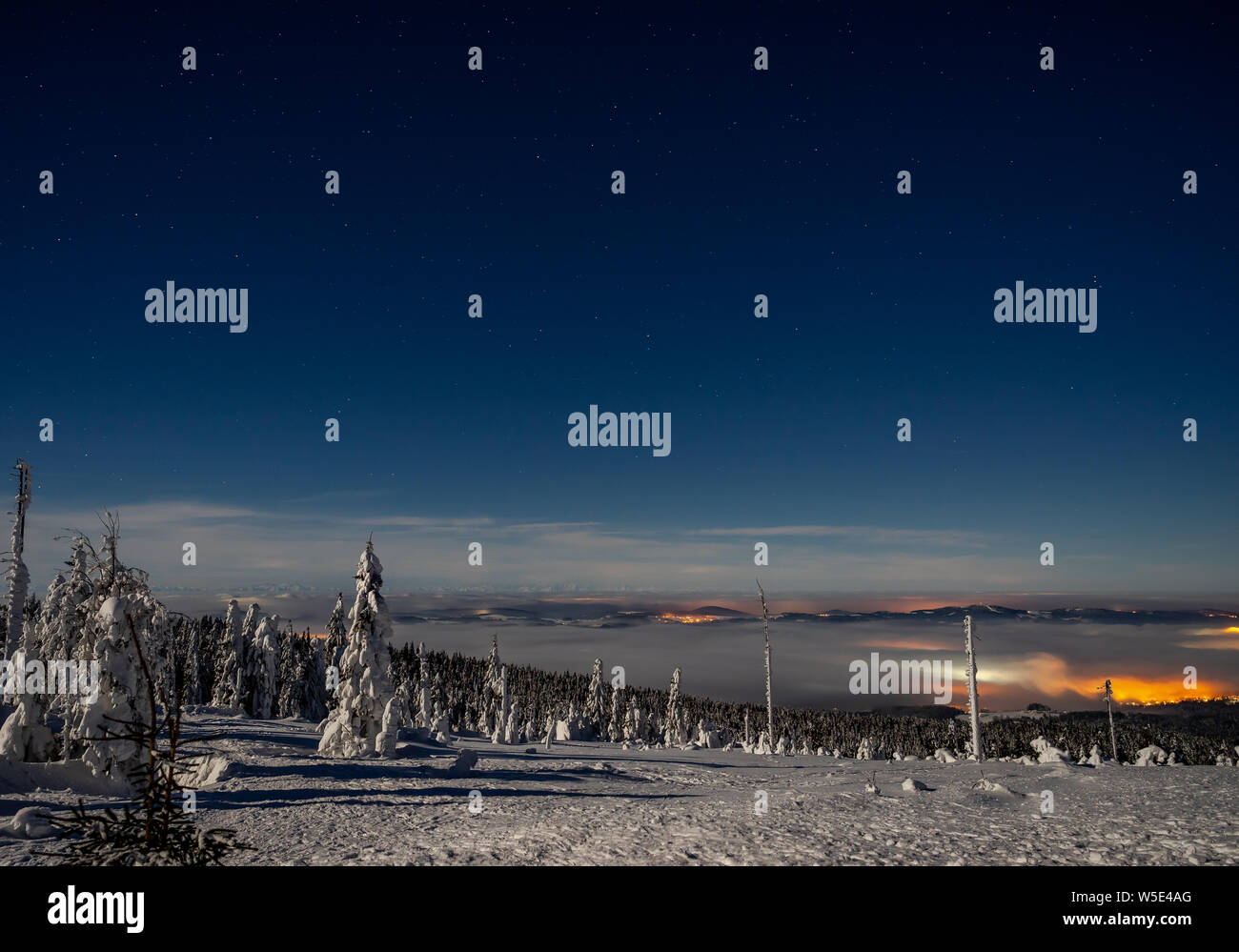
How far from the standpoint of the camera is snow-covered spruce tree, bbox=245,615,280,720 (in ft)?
224

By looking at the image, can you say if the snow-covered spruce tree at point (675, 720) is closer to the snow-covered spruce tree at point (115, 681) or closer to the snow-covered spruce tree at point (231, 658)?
the snow-covered spruce tree at point (231, 658)

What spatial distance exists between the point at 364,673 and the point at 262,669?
4438 centimetres

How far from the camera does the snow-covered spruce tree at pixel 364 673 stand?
109 feet

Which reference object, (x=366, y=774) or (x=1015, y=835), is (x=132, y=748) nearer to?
(x=366, y=774)

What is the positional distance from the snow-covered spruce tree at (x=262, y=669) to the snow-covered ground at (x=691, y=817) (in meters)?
43.3

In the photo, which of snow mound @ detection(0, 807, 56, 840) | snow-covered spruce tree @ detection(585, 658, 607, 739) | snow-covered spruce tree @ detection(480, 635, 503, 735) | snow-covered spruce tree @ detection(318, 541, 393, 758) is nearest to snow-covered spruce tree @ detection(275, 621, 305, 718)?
snow-covered spruce tree @ detection(480, 635, 503, 735)

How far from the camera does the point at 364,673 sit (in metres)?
33.8

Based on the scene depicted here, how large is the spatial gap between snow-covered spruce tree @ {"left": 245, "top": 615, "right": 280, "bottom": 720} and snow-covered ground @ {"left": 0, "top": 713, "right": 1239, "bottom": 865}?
4328 centimetres

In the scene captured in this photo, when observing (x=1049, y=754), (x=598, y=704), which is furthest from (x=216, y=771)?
(x=598, y=704)

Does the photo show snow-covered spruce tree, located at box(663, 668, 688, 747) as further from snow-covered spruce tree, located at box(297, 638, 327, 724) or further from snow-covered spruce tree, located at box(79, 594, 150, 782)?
snow-covered spruce tree, located at box(79, 594, 150, 782)

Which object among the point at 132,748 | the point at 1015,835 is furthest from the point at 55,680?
the point at 1015,835

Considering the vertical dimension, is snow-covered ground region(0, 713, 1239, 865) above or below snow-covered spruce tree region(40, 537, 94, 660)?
below

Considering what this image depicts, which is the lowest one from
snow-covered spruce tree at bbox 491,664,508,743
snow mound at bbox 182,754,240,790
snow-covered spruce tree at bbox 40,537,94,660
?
snow-covered spruce tree at bbox 491,664,508,743

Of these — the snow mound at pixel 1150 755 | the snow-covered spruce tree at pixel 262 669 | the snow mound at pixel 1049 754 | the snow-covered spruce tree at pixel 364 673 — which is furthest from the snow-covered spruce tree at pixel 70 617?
the snow mound at pixel 1150 755
